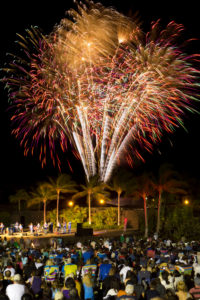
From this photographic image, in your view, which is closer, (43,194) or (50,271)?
(50,271)

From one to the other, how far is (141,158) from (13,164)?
21804 millimetres

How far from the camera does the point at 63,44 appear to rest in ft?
83.4

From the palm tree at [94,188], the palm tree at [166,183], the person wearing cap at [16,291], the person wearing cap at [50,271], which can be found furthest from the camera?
the palm tree at [94,188]

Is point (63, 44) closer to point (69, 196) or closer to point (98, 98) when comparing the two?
point (98, 98)

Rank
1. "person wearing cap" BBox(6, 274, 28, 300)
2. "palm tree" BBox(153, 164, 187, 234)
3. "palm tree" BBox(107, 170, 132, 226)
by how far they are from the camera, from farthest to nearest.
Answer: "palm tree" BBox(107, 170, 132, 226)
"palm tree" BBox(153, 164, 187, 234)
"person wearing cap" BBox(6, 274, 28, 300)

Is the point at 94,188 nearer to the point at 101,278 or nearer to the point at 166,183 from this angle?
the point at 166,183

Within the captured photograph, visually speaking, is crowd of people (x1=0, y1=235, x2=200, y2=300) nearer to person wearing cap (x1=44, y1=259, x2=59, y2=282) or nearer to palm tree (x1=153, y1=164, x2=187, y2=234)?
person wearing cap (x1=44, y1=259, x2=59, y2=282)

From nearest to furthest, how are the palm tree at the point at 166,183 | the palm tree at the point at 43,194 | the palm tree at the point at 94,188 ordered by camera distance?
the palm tree at the point at 166,183, the palm tree at the point at 94,188, the palm tree at the point at 43,194

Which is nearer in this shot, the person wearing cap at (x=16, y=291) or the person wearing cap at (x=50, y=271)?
the person wearing cap at (x=16, y=291)

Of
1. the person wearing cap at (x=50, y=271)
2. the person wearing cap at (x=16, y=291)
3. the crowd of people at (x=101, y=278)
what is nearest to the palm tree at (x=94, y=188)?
the crowd of people at (x=101, y=278)

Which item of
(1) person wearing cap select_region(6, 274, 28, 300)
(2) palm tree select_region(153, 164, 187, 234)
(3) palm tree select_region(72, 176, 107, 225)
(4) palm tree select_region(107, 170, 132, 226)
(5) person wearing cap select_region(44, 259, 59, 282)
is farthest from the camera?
(4) palm tree select_region(107, 170, 132, 226)

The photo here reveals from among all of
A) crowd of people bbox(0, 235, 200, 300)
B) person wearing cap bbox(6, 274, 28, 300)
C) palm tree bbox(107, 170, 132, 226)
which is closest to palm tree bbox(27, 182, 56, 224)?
palm tree bbox(107, 170, 132, 226)

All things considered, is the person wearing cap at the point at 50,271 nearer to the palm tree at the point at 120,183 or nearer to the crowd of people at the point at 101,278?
the crowd of people at the point at 101,278

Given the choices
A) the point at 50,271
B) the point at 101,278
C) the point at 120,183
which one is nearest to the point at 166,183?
the point at 120,183
